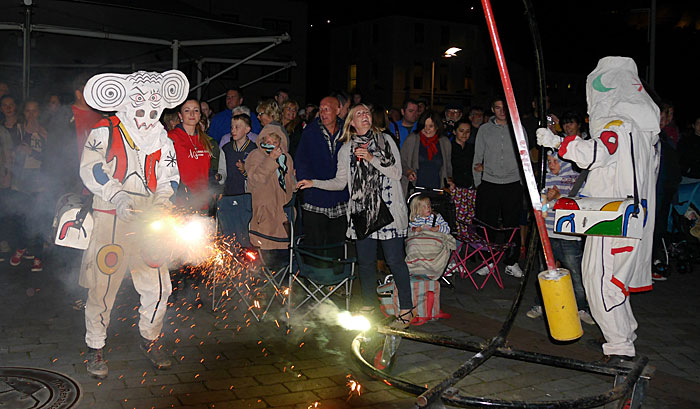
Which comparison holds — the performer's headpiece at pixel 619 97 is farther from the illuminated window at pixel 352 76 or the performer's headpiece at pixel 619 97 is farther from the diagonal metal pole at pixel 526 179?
the illuminated window at pixel 352 76

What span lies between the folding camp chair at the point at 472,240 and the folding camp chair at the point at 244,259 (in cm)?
Answer: 225

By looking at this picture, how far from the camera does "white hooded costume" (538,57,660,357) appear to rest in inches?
200

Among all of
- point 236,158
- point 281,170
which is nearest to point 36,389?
point 281,170

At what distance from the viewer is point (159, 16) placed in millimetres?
9812

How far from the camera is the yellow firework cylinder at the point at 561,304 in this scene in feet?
14.2

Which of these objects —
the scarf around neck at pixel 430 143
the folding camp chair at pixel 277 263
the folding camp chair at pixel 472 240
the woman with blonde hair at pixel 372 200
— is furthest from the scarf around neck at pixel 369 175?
the scarf around neck at pixel 430 143

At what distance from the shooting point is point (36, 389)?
4.77 meters

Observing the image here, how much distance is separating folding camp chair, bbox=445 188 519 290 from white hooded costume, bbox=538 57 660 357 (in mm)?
2982

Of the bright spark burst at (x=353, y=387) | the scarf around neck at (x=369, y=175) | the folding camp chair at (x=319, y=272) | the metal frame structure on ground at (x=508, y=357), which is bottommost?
the bright spark burst at (x=353, y=387)

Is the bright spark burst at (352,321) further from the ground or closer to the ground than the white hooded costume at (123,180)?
closer to the ground

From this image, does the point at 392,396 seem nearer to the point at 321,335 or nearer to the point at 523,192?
the point at 321,335

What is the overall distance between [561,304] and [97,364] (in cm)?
327

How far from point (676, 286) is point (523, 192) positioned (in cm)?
224

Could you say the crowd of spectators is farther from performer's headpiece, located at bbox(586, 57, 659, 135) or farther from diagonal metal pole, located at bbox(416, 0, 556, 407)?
diagonal metal pole, located at bbox(416, 0, 556, 407)
